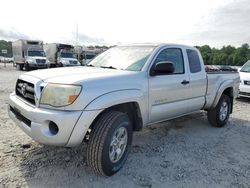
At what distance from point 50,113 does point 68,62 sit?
24.1 meters

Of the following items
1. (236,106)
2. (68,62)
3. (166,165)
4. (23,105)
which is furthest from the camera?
(68,62)

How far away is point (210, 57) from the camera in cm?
4591

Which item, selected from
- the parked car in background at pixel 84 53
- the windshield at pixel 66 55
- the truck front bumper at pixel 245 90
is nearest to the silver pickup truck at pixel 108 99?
the truck front bumper at pixel 245 90

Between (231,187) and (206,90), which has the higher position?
(206,90)

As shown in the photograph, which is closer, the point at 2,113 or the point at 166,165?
the point at 166,165

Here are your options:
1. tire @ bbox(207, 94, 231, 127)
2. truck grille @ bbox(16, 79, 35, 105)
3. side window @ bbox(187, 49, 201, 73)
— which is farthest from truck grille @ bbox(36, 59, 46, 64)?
truck grille @ bbox(16, 79, 35, 105)

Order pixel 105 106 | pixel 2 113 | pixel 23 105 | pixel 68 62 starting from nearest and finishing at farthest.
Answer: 1. pixel 105 106
2. pixel 23 105
3. pixel 2 113
4. pixel 68 62

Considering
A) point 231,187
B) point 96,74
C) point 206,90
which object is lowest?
point 231,187

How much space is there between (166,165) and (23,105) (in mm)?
2215

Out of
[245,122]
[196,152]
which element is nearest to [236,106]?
[245,122]

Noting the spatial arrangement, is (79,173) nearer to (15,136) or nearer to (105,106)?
(105,106)

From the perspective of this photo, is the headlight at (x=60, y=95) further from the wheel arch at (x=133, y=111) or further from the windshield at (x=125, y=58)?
the windshield at (x=125, y=58)

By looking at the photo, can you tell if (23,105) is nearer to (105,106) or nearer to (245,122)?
(105,106)

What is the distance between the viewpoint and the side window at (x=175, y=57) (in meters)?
4.50
